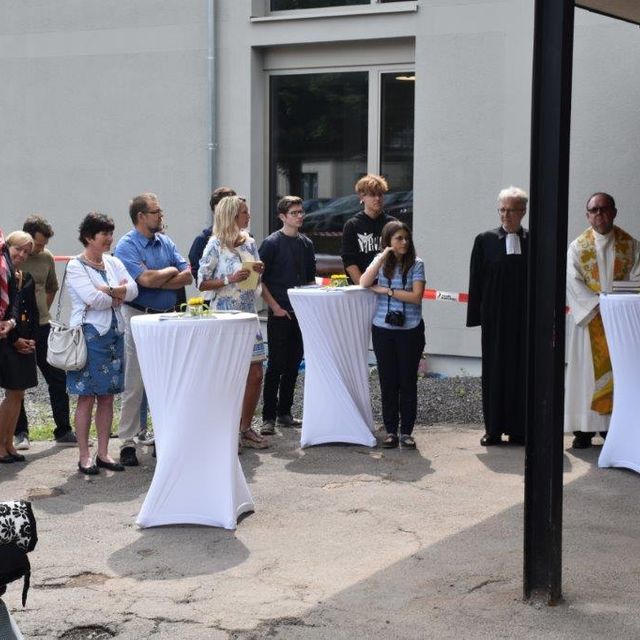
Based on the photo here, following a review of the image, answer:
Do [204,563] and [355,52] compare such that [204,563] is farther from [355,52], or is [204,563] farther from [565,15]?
[355,52]

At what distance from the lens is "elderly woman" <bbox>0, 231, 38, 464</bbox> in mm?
8227

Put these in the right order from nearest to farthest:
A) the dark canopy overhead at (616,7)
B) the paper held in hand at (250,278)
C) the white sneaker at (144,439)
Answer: the dark canopy overhead at (616,7) < the paper held in hand at (250,278) < the white sneaker at (144,439)

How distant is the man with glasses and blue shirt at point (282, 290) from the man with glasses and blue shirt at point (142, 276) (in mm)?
974

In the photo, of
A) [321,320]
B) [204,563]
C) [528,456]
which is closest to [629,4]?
[321,320]

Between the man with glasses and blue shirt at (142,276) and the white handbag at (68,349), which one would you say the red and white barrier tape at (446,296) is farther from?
the white handbag at (68,349)

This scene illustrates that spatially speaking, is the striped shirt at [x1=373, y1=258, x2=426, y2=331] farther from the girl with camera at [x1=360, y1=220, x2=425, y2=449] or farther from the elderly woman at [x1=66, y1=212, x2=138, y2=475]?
the elderly woman at [x1=66, y1=212, x2=138, y2=475]

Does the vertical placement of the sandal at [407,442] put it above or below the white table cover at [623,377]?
below

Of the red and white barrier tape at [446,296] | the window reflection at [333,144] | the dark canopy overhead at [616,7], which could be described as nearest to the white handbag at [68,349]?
the dark canopy overhead at [616,7]

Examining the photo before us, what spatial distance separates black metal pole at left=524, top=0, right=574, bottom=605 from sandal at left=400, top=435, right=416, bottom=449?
3.45 m

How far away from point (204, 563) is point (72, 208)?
8213 mm

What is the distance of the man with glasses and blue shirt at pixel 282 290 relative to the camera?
31.0 ft

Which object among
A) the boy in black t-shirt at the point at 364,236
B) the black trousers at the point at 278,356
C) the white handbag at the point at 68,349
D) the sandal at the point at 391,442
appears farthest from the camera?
the black trousers at the point at 278,356

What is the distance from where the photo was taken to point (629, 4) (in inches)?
339

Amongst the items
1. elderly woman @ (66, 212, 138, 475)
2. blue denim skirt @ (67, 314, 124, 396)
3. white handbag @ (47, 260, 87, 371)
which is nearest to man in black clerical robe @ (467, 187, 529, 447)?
elderly woman @ (66, 212, 138, 475)
